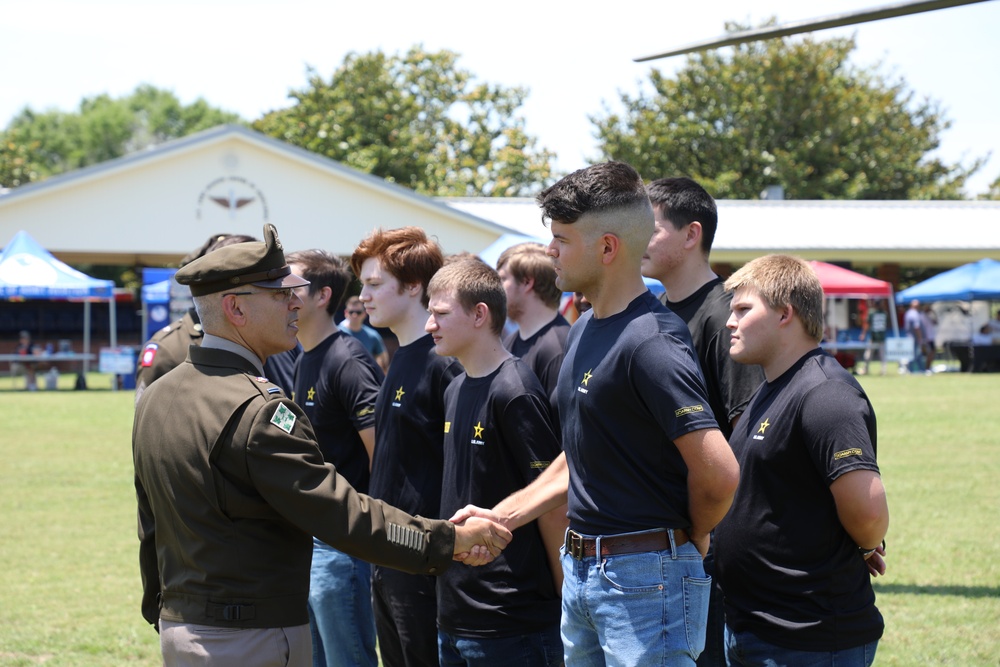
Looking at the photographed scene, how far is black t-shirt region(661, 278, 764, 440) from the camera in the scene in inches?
165

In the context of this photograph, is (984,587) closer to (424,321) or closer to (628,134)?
(424,321)

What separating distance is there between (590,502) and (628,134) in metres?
50.5

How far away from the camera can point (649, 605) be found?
10.7ft

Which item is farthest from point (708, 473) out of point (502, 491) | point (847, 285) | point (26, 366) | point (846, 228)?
point (846, 228)

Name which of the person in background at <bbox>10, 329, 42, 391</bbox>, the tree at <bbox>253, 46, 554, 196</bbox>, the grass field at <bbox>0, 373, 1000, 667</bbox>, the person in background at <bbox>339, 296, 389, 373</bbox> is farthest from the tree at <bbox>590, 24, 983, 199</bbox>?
the person in background at <bbox>339, 296, 389, 373</bbox>

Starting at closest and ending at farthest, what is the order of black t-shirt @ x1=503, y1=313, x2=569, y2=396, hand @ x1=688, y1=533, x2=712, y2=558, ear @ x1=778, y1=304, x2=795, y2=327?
hand @ x1=688, y1=533, x2=712, y2=558, ear @ x1=778, y1=304, x2=795, y2=327, black t-shirt @ x1=503, y1=313, x2=569, y2=396

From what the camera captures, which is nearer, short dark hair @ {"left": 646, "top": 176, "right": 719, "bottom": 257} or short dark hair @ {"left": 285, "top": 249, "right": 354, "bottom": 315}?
short dark hair @ {"left": 646, "top": 176, "right": 719, "bottom": 257}

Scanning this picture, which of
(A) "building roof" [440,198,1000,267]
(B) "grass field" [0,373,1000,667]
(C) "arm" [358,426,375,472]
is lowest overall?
(B) "grass field" [0,373,1000,667]

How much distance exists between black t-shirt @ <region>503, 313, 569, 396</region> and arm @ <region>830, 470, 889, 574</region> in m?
1.92

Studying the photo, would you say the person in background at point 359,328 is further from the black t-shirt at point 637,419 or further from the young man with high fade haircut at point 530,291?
the black t-shirt at point 637,419

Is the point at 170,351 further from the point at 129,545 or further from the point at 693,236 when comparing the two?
the point at 129,545

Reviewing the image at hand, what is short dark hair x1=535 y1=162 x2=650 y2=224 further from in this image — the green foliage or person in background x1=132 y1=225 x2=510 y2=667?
the green foliage

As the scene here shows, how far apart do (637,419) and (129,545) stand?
7.85 m

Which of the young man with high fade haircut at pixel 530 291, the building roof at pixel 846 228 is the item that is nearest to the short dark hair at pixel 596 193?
the young man with high fade haircut at pixel 530 291
